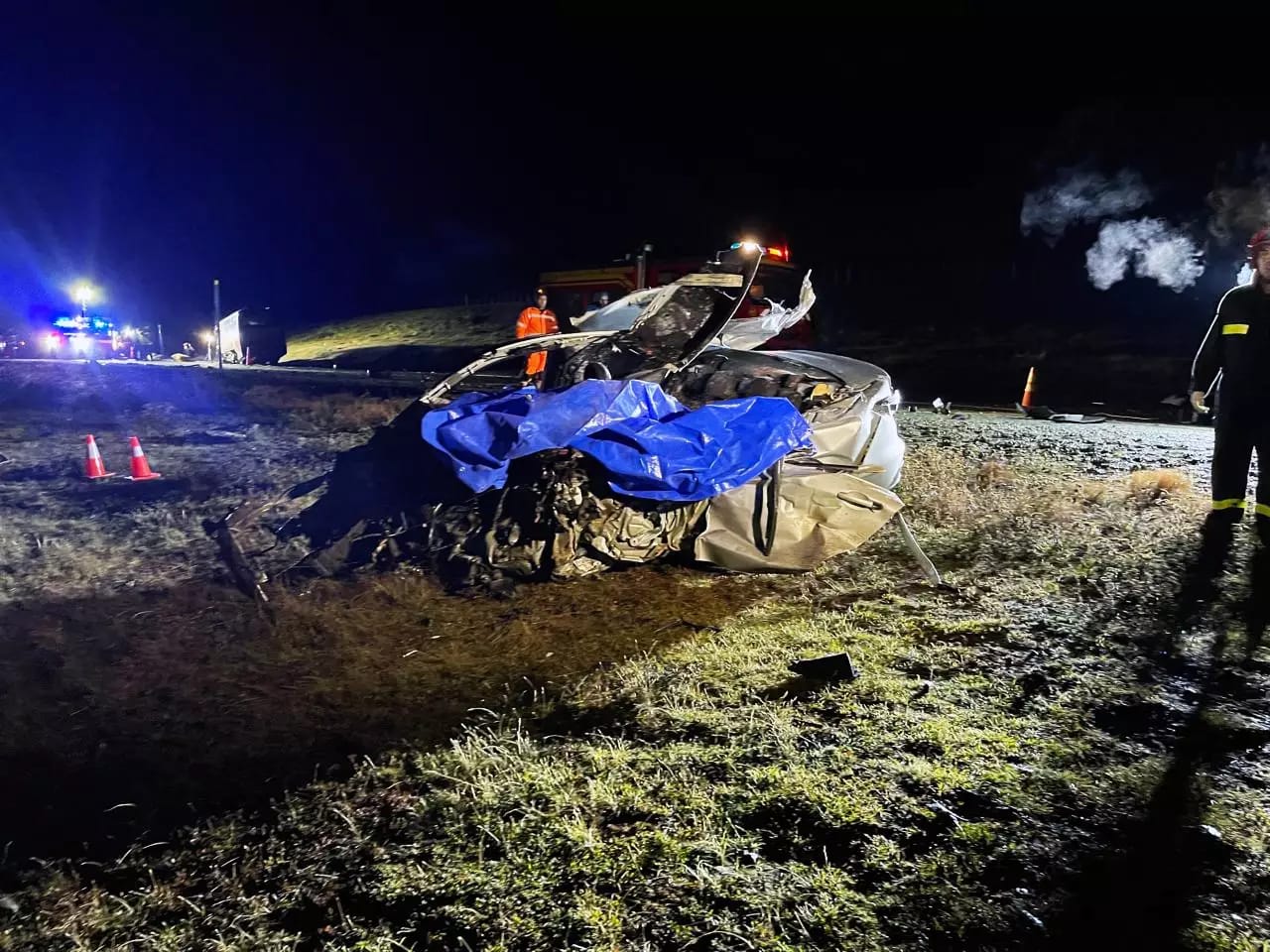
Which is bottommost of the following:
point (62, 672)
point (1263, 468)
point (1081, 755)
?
point (62, 672)

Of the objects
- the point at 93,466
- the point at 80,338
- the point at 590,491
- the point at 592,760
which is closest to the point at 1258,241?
the point at 590,491

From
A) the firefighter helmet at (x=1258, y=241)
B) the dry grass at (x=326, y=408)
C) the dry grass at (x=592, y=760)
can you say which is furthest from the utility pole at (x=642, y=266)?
the dry grass at (x=592, y=760)

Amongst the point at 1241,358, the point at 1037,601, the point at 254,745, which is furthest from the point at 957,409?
the point at 254,745

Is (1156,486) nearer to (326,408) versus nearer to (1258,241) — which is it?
(1258,241)

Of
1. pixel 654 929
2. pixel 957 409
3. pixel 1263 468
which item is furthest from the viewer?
pixel 957 409

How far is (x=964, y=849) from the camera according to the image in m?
1.86

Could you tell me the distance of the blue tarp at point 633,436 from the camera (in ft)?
13.4

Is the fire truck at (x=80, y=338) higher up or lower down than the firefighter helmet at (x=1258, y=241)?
lower down

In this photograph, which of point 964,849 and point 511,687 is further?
point 511,687

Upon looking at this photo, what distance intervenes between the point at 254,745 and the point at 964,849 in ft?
7.26

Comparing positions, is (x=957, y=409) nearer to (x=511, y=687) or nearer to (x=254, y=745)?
(x=511, y=687)

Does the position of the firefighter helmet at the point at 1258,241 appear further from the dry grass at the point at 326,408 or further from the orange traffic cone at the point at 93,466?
the orange traffic cone at the point at 93,466

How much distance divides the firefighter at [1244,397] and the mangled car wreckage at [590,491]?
1.87 meters

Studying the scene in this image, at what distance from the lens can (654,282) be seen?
1549cm
